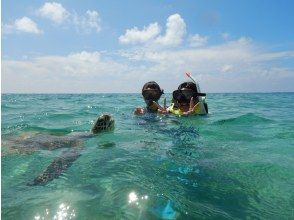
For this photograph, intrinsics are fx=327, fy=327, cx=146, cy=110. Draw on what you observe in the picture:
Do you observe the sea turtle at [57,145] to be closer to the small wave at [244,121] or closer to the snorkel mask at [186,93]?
the snorkel mask at [186,93]

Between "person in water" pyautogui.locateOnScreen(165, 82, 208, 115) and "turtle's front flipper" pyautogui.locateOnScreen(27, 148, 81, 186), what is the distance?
16.3ft

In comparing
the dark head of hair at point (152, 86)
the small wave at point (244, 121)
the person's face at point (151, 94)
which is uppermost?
the dark head of hair at point (152, 86)

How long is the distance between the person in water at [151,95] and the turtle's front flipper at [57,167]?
4.48 m

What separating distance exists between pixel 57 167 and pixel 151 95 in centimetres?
572

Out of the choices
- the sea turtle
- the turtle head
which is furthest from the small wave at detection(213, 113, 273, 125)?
the sea turtle

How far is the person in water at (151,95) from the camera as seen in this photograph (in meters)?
9.96

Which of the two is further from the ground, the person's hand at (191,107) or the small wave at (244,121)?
the person's hand at (191,107)

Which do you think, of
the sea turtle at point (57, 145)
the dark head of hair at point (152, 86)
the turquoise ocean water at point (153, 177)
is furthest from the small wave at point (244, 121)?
the sea turtle at point (57, 145)

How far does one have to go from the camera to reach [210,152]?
584 cm

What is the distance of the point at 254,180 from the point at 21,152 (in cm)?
381

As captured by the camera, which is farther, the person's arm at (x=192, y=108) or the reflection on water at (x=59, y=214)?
the person's arm at (x=192, y=108)

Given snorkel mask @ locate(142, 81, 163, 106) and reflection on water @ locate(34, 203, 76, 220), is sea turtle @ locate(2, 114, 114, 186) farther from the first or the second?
snorkel mask @ locate(142, 81, 163, 106)

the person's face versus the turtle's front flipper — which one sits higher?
the person's face

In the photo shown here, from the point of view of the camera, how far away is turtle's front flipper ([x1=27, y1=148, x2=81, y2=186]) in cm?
411
